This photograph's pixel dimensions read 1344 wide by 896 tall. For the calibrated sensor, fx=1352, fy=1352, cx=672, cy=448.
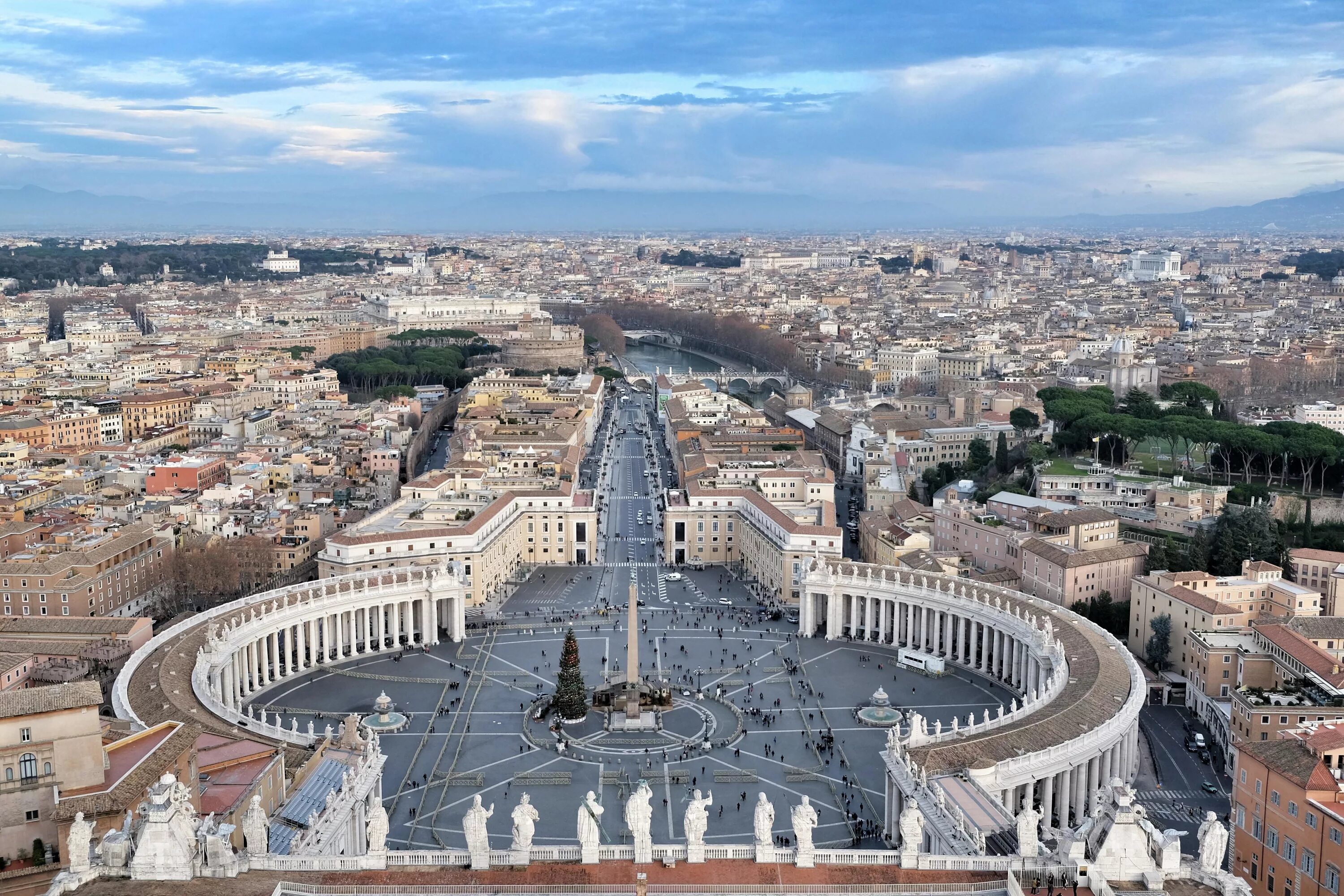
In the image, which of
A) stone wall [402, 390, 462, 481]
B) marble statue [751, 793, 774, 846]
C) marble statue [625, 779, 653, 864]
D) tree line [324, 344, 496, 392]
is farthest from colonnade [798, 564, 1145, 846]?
tree line [324, 344, 496, 392]

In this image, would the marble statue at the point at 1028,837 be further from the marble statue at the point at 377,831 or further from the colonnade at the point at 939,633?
the colonnade at the point at 939,633

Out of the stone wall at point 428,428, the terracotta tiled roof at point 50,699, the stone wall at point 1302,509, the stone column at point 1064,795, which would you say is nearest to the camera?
the terracotta tiled roof at point 50,699

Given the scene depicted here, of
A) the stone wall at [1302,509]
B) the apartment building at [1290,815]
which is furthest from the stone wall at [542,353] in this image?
the apartment building at [1290,815]

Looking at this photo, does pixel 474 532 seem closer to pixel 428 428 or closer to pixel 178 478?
pixel 178 478

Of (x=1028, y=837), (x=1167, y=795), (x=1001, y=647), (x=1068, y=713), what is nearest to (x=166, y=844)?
(x=1028, y=837)

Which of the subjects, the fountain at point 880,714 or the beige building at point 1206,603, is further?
the beige building at point 1206,603

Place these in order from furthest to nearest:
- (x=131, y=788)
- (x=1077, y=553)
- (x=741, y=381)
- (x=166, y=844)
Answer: (x=741, y=381), (x=1077, y=553), (x=131, y=788), (x=166, y=844)
